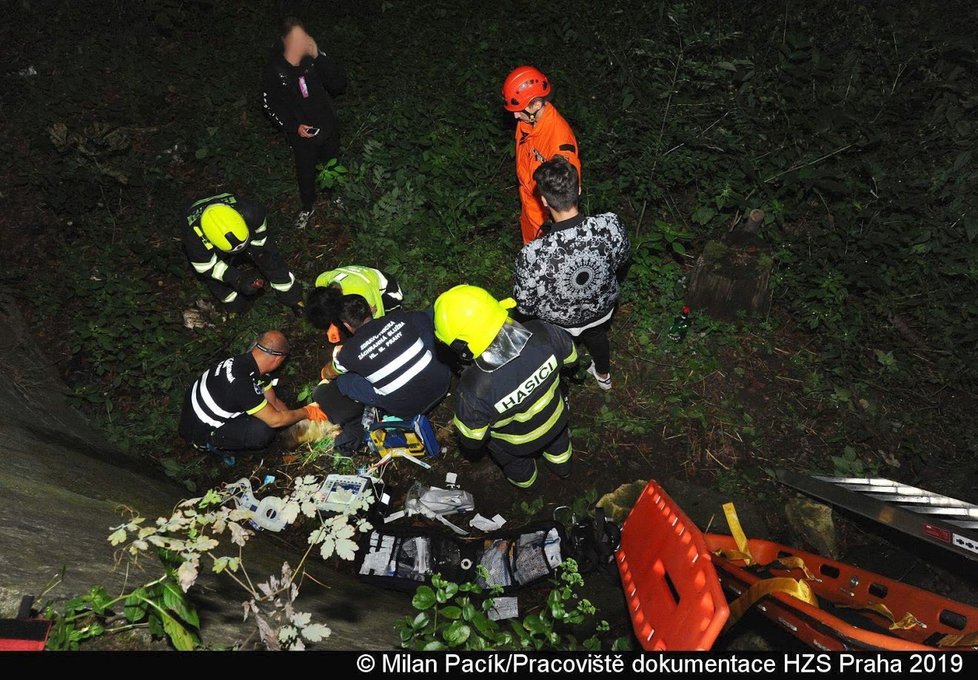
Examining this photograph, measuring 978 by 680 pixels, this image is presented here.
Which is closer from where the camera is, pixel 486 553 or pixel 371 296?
pixel 486 553

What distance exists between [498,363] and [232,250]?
9.65 ft

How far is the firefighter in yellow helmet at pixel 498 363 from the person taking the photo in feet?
10.1

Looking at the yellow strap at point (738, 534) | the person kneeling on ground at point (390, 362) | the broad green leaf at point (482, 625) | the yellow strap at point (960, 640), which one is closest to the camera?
the broad green leaf at point (482, 625)

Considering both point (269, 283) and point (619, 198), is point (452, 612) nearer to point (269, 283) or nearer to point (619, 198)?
point (269, 283)

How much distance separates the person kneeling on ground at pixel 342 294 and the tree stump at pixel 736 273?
8.38 ft

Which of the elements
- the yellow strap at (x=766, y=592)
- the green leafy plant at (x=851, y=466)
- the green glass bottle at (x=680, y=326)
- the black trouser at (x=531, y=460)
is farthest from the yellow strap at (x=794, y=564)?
the green glass bottle at (x=680, y=326)

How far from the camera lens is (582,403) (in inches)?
187

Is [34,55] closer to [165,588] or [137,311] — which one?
[137,311]

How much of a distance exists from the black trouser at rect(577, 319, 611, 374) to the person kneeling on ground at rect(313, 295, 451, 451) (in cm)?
111

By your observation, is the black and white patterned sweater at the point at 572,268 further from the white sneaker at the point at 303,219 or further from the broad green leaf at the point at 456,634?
the white sneaker at the point at 303,219

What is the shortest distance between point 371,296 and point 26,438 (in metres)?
2.36

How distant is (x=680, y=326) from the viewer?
190 inches

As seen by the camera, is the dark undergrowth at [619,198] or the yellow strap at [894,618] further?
the dark undergrowth at [619,198]
